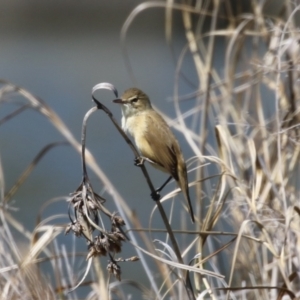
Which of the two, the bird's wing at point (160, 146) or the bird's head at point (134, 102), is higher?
the bird's head at point (134, 102)

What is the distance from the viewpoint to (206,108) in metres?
2.87

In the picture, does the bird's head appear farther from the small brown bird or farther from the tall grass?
the tall grass

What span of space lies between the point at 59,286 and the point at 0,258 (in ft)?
0.78

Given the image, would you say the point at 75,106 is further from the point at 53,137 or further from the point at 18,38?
the point at 18,38

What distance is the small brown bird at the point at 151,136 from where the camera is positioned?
8.43 feet

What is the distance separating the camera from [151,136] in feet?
8.84

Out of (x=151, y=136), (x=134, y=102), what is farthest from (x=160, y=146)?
(x=134, y=102)

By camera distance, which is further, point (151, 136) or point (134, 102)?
point (134, 102)

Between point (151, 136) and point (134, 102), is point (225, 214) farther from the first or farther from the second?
point (134, 102)

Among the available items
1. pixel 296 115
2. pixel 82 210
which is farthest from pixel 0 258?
pixel 296 115

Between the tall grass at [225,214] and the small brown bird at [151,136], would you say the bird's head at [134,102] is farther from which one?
the tall grass at [225,214]

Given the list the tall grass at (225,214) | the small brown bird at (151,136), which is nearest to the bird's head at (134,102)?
the small brown bird at (151,136)

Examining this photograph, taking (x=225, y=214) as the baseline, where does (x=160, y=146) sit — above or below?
above

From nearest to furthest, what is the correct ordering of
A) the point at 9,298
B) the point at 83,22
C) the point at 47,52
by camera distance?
the point at 9,298, the point at 47,52, the point at 83,22
